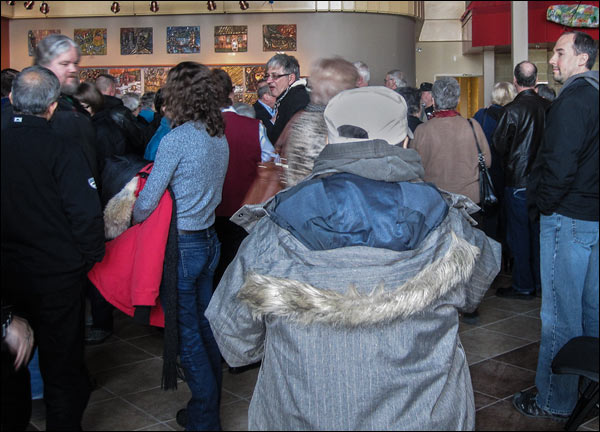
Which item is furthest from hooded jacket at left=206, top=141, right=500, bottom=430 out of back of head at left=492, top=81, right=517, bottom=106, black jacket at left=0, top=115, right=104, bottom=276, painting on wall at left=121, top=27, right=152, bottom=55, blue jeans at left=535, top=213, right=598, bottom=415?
painting on wall at left=121, top=27, right=152, bottom=55

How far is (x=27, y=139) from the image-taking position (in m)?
2.74

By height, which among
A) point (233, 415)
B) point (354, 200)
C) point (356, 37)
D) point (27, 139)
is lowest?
point (233, 415)

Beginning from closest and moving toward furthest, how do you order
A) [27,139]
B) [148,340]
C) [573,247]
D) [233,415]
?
[27,139] → [573,247] → [233,415] → [148,340]

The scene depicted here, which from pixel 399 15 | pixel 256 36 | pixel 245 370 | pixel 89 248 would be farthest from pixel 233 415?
pixel 399 15

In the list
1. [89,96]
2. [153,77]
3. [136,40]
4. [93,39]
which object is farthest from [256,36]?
[89,96]

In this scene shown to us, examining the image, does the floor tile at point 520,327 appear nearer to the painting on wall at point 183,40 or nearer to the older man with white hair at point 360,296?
the older man with white hair at point 360,296

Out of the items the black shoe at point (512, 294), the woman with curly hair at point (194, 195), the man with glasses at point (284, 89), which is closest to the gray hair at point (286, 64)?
the man with glasses at point (284, 89)

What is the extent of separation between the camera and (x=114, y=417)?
12.0ft

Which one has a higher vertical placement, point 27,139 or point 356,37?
point 356,37

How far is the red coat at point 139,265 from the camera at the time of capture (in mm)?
3068

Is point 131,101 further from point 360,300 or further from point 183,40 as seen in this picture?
point 183,40

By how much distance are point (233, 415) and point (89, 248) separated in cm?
128

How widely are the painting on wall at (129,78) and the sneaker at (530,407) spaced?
11.7 metres

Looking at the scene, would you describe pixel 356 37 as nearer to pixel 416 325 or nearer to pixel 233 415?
pixel 233 415
